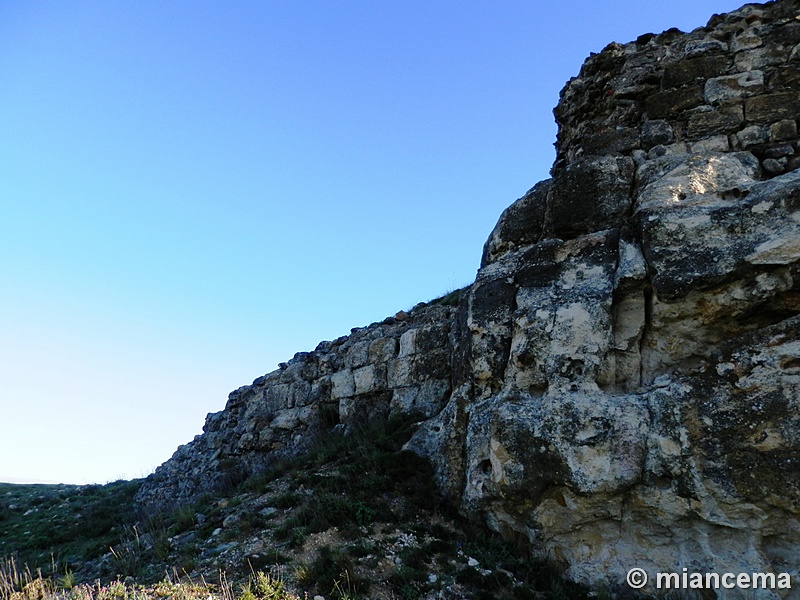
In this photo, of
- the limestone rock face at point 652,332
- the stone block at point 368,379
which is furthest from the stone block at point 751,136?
the stone block at point 368,379

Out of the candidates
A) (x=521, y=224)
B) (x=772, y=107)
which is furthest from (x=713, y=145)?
(x=521, y=224)

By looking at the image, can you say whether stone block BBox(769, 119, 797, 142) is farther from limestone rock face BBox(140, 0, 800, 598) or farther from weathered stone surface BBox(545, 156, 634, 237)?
weathered stone surface BBox(545, 156, 634, 237)

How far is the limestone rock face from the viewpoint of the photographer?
4844mm

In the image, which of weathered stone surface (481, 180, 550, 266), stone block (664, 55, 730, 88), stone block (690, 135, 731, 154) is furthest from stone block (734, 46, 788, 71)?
weathered stone surface (481, 180, 550, 266)

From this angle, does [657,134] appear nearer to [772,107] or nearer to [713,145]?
[713,145]

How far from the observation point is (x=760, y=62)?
23.1ft

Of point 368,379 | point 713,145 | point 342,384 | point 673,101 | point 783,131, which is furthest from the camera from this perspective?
point 342,384

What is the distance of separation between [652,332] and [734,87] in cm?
325

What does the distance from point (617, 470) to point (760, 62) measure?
196 inches

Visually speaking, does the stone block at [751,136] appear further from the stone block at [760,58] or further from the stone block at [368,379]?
the stone block at [368,379]

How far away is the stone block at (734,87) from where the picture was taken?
22.8 ft

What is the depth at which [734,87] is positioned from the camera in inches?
277

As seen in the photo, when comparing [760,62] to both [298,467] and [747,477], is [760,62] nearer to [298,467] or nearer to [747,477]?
[747,477]

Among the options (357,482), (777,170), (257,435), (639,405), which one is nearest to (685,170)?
(777,170)
